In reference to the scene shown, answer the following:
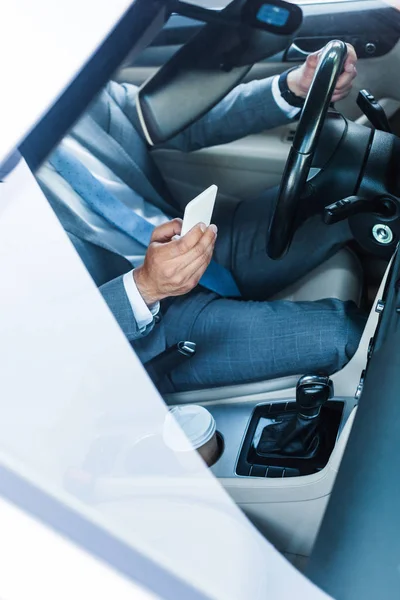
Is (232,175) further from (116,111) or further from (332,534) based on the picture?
(332,534)

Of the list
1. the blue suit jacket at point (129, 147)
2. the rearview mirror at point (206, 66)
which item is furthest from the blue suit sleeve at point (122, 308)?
the rearview mirror at point (206, 66)

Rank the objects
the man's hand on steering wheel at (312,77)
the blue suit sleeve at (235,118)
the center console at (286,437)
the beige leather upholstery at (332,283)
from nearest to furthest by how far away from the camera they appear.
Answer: the center console at (286,437)
the beige leather upholstery at (332,283)
the man's hand on steering wheel at (312,77)
the blue suit sleeve at (235,118)

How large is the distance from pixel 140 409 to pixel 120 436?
1.5 inches

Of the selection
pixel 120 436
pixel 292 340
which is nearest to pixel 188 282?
pixel 292 340

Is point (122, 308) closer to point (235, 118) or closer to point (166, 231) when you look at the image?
point (166, 231)

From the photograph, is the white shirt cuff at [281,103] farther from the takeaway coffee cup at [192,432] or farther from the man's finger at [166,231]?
the takeaway coffee cup at [192,432]

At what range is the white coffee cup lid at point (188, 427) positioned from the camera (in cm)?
76

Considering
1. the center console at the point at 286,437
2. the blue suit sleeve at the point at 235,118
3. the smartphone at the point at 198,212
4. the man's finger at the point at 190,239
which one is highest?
the smartphone at the point at 198,212

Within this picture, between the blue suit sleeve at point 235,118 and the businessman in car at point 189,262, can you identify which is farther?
the blue suit sleeve at point 235,118

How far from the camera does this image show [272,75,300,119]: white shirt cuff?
136cm

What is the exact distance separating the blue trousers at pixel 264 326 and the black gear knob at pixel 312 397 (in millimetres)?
69

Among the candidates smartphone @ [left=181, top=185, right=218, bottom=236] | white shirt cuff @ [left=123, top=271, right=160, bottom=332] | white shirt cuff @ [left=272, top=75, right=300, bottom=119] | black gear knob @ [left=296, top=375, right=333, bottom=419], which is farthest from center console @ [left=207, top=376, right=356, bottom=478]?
white shirt cuff @ [left=272, top=75, right=300, bottom=119]

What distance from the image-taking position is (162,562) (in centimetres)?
65

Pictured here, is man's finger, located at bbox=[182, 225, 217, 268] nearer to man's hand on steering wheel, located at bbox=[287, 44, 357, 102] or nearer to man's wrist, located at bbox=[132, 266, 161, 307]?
man's wrist, located at bbox=[132, 266, 161, 307]
